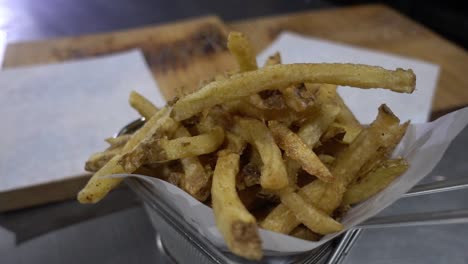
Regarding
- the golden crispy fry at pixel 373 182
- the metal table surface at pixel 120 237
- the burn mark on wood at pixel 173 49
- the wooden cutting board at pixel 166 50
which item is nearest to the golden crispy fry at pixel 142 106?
the metal table surface at pixel 120 237

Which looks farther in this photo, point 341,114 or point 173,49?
point 173,49

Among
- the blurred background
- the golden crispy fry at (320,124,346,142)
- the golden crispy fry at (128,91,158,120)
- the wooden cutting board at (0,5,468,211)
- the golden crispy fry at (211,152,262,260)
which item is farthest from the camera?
the blurred background

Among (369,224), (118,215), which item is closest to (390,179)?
(369,224)

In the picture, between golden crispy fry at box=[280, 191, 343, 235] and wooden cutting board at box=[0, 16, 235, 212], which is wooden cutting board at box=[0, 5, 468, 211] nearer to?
wooden cutting board at box=[0, 16, 235, 212]

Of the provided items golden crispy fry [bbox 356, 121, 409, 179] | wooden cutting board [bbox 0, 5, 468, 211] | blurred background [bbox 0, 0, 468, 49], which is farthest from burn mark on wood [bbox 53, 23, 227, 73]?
golden crispy fry [bbox 356, 121, 409, 179]

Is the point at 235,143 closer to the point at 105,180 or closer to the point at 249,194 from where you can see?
the point at 249,194

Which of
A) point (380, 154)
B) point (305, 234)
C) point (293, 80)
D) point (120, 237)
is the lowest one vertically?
point (120, 237)

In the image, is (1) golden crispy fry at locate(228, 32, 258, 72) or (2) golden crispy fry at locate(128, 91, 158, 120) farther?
(2) golden crispy fry at locate(128, 91, 158, 120)

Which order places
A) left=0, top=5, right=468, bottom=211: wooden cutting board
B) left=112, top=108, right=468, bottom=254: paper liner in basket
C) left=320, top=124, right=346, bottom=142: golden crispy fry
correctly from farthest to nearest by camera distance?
left=0, top=5, right=468, bottom=211: wooden cutting board, left=320, top=124, right=346, bottom=142: golden crispy fry, left=112, top=108, right=468, bottom=254: paper liner in basket

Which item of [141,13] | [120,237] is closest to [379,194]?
[120,237]
